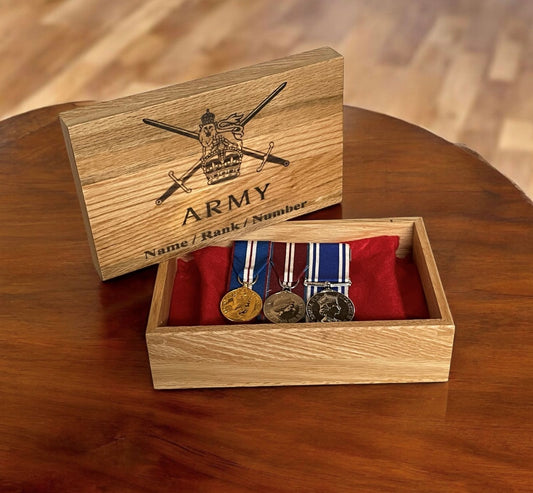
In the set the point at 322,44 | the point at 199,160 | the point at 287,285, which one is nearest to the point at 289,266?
the point at 287,285

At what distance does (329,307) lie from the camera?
0.92 metres

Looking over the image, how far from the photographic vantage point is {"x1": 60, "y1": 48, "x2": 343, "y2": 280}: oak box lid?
915 millimetres

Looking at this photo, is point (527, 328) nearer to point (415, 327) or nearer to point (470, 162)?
point (415, 327)

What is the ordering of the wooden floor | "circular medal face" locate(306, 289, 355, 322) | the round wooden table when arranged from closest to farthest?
1. the round wooden table
2. "circular medal face" locate(306, 289, 355, 322)
3. the wooden floor

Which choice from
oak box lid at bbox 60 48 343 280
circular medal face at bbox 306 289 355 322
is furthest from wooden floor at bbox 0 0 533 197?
circular medal face at bbox 306 289 355 322

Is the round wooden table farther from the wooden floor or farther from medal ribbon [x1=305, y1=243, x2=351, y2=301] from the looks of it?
the wooden floor

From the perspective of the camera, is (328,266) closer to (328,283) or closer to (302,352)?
(328,283)

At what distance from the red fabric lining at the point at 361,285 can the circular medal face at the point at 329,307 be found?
0.01 metres

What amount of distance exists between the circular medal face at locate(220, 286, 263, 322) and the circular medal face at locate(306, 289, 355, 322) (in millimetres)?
62

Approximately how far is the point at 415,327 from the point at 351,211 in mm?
344

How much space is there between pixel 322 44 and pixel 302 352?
7.97 ft

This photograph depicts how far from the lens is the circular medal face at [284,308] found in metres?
A: 0.92

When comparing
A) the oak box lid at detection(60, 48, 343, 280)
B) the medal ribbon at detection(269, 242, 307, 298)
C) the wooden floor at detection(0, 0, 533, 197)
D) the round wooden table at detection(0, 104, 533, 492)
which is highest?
the wooden floor at detection(0, 0, 533, 197)

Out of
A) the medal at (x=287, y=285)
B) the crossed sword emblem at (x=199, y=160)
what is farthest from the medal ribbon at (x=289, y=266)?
the crossed sword emblem at (x=199, y=160)
